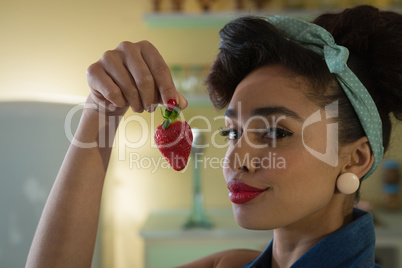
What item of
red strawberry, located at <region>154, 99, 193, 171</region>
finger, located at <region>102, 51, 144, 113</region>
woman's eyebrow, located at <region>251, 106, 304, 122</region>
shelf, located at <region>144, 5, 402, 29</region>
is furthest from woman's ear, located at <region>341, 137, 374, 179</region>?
shelf, located at <region>144, 5, 402, 29</region>

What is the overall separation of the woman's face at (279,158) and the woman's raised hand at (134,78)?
17 cm

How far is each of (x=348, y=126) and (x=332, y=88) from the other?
8 cm

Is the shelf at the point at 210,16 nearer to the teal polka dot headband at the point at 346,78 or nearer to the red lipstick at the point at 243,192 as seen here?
the teal polka dot headband at the point at 346,78

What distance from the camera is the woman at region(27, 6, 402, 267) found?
90 cm

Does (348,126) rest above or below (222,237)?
above

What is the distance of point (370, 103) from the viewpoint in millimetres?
945

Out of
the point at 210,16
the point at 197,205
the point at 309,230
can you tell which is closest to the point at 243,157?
the point at 309,230

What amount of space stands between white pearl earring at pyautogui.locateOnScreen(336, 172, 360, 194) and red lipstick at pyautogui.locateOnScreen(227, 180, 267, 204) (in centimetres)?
17

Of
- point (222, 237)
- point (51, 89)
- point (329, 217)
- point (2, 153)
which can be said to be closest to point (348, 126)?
point (329, 217)

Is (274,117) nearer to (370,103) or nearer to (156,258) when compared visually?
(370,103)

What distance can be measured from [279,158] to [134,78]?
1.03 feet

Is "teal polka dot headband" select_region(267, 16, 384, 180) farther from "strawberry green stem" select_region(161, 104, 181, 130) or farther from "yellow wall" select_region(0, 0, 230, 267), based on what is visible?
"yellow wall" select_region(0, 0, 230, 267)

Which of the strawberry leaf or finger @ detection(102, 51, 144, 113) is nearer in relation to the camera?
finger @ detection(102, 51, 144, 113)

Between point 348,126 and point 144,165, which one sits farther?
point 144,165
